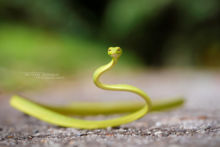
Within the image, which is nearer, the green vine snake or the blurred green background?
the green vine snake

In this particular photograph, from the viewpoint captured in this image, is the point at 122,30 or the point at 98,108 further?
the point at 122,30

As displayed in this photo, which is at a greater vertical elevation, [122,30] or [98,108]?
[122,30]

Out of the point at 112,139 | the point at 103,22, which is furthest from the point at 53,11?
the point at 112,139

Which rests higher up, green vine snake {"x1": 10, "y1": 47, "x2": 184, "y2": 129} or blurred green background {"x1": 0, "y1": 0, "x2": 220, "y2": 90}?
blurred green background {"x1": 0, "y1": 0, "x2": 220, "y2": 90}

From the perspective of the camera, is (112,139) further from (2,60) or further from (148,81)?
(2,60)
